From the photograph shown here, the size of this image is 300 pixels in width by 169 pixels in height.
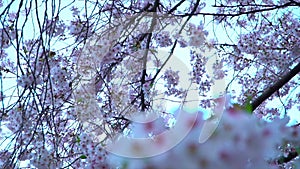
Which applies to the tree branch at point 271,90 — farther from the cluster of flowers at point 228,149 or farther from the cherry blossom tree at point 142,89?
the cluster of flowers at point 228,149

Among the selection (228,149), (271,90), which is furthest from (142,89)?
(228,149)

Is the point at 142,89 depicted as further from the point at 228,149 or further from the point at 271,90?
the point at 228,149

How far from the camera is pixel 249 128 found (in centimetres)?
52

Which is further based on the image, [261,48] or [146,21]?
[261,48]

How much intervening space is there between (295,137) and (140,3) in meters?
3.05

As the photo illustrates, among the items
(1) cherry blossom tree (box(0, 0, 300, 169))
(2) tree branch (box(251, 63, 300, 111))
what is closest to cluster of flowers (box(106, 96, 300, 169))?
(1) cherry blossom tree (box(0, 0, 300, 169))

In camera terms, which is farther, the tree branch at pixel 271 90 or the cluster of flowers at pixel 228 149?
the tree branch at pixel 271 90

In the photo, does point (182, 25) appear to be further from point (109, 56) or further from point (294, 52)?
point (294, 52)

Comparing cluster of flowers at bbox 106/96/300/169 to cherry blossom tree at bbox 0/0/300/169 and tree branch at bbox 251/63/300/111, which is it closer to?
cherry blossom tree at bbox 0/0/300/169

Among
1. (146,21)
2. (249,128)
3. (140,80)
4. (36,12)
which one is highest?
(146,21)

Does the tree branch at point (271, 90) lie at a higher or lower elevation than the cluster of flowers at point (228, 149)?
higher

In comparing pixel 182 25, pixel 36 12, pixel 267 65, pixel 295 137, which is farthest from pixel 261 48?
pixel 295 137

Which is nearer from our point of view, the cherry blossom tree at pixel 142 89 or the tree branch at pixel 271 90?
the cherry blossom tree at pixel 142 89

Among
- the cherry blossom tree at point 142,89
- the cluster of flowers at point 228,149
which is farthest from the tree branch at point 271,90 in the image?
the cluster of flowers at point 228,149
